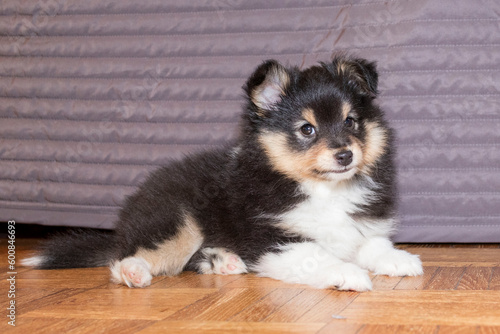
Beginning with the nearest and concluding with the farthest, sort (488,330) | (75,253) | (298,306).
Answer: (488,330) → (298,306) → (75,253)

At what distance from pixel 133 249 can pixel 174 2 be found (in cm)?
141

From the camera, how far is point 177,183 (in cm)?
285

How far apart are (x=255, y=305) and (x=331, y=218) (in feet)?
2.31

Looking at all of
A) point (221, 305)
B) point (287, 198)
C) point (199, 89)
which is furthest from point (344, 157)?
point (199, 89)

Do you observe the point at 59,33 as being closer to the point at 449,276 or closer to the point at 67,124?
the point at 67,124

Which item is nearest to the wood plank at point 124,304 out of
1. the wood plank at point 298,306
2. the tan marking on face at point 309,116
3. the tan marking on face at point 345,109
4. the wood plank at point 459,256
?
the wood plank at point 298,306

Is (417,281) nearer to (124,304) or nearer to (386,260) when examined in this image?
(386,260)

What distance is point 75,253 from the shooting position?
2.89 meters

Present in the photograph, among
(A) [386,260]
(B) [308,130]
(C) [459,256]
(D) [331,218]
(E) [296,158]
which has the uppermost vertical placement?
(B) [308,130]

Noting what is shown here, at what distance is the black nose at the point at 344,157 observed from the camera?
245cm

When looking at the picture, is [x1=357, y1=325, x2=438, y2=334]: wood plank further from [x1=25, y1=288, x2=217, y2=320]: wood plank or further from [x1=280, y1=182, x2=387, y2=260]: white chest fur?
[x1=280, y1=182, x2=387, y2=260]: white chest fur

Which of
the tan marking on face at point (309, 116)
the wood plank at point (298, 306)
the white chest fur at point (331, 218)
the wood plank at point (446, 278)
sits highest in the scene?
the tan marking on face at point (309, 116)

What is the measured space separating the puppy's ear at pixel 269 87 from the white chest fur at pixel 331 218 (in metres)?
0.39

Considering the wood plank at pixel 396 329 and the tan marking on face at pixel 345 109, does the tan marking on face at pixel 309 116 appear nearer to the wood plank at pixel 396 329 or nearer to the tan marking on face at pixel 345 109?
the tan marking on face at pixel 345 109
